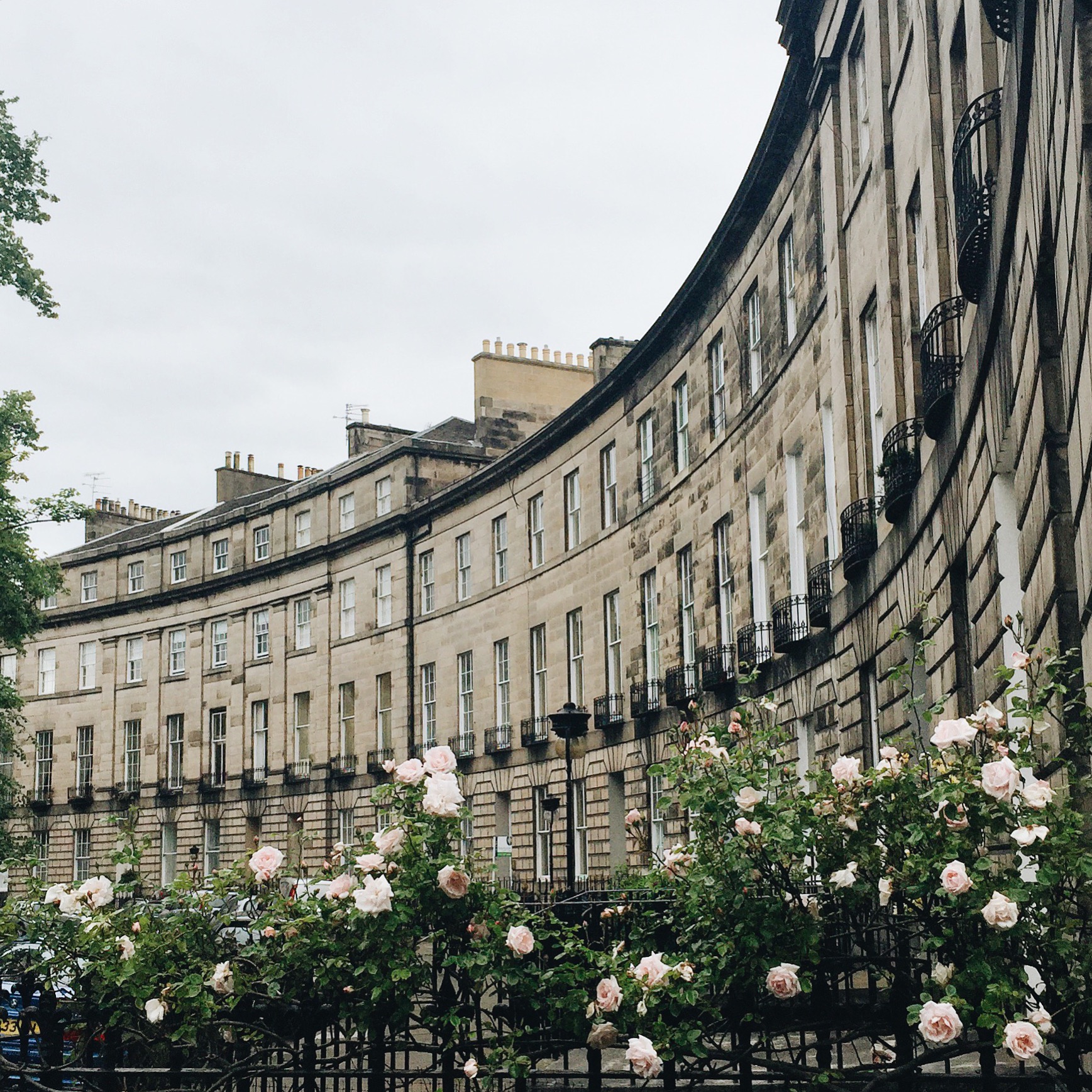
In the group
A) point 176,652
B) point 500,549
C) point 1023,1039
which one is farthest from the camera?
point 176,652

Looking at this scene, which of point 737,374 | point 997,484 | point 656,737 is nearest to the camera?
point 997,484

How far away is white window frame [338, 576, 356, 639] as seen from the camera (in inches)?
1892

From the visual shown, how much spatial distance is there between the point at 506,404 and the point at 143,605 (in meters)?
18.5

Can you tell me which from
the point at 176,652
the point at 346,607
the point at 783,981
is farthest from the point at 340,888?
the point at 176,652

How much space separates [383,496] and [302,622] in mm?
5968

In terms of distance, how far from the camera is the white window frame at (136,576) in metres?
58.2

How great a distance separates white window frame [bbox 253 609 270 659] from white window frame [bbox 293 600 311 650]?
1719 millimetres

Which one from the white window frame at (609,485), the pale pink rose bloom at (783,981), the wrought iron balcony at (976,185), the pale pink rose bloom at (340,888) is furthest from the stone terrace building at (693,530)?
the pale pink rose bloom at (783,981)

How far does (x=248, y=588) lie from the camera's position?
5359 centimetres

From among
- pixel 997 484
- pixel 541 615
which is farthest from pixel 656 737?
pixel 997 484

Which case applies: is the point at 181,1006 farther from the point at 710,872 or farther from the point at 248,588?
the point at 248,588

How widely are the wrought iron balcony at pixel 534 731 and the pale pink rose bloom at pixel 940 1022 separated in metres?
30.6

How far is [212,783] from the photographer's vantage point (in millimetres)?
53438

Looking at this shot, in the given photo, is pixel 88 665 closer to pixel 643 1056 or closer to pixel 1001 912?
pixel 643 1056
